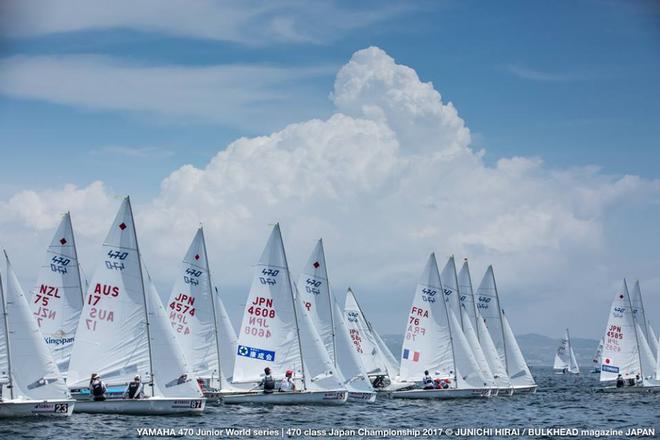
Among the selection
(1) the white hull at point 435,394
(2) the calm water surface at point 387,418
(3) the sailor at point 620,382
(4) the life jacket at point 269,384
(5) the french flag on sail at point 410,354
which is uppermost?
(5) the french flag on sail at point 410,354

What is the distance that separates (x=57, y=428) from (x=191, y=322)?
16.8m

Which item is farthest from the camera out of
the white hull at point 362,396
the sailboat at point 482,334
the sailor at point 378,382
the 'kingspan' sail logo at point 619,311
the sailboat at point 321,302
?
the 'kingspan' sail logo at point 619,311

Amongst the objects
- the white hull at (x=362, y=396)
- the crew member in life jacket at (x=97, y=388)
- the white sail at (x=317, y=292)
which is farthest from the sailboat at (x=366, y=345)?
the crew member in life jacket at (x=97, y=388)

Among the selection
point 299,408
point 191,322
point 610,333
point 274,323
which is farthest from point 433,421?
point 610,333

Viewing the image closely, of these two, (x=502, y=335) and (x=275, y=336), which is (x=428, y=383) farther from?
(x=502, y=335)

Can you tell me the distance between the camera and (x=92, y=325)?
149ft

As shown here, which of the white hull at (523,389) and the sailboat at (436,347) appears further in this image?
the white hull at (523,389)

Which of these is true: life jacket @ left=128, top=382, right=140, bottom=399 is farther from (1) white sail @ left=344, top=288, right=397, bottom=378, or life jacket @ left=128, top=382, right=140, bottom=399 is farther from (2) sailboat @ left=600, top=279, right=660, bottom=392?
(2) sailboat @ left=600, top=279, right=660, bottom=392

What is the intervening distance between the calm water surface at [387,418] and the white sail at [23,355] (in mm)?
1244

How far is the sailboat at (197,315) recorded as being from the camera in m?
54.3

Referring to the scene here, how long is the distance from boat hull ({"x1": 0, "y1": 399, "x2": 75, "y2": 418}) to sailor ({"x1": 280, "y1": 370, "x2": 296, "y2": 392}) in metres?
13.4

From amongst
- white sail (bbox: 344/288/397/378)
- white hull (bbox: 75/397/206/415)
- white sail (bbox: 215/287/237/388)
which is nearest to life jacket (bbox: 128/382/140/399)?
white hull (bbox: 75/397/206/415)

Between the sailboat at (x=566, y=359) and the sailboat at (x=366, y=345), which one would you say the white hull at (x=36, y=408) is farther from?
the sailboat at (x=566, y=359)

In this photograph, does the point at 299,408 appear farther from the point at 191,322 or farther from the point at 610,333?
the point at 610,333
